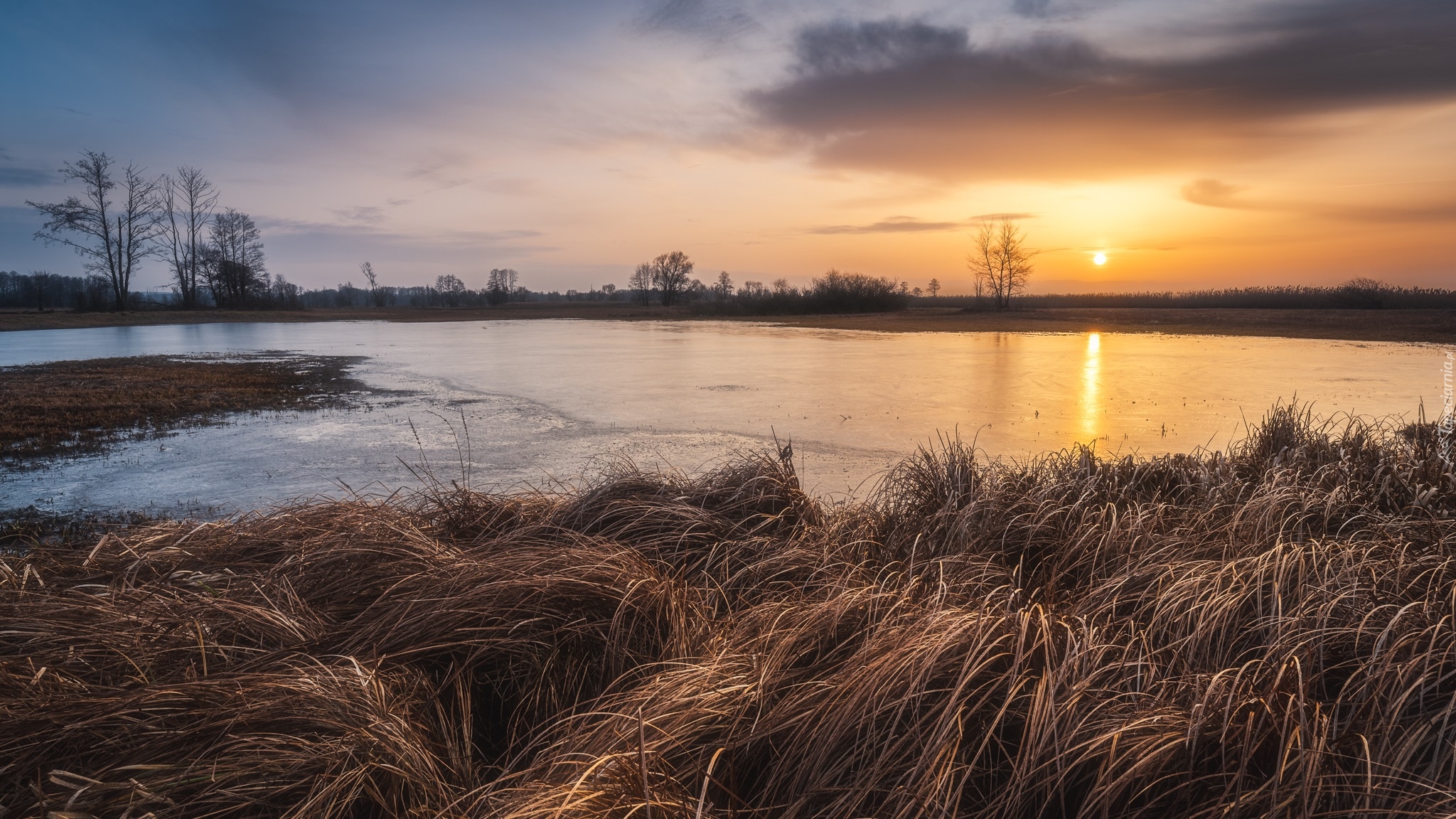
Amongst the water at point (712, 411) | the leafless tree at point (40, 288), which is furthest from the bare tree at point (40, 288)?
the water at point (712, 411)

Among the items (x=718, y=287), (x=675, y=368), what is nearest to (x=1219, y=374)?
(x=675, y=368)

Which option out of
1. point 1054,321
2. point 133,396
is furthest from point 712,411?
point 1054,321

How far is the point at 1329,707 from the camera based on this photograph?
234 centimetres

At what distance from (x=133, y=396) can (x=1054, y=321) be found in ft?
143

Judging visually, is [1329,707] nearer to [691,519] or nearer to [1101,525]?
[1101,525]

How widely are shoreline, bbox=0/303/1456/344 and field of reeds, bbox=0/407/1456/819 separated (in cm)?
2956

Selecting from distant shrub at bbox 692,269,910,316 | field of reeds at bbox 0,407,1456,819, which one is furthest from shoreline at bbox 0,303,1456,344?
field of reeds at bbox 0,407,1456,819

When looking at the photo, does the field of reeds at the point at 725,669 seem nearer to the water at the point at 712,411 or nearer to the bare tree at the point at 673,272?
the water at the point at 712,411

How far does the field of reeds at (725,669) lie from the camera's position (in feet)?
6.26

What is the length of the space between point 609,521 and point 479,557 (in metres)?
0.86

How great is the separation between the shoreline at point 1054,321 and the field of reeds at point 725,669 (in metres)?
29.6

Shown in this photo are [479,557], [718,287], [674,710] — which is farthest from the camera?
[718,287]

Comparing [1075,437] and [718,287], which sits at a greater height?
[718,287]

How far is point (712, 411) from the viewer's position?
1152cm
